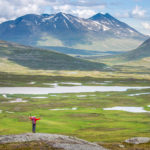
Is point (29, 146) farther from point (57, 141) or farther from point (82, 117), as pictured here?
point (82, 117)

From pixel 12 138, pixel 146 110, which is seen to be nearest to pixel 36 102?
pixel 146 110

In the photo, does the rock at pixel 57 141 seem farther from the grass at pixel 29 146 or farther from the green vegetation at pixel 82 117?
the green vegetation at pixel 82 117

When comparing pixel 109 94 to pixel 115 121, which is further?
pixel 109 94

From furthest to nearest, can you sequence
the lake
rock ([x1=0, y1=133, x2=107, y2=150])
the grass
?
the lake, rock ([x1=0, y1=133, x2=107, y2=150]), the grass

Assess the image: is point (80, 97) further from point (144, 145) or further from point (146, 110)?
point (144, 145)

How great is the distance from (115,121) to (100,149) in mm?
43987

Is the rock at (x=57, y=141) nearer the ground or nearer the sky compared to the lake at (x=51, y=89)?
nearer the ground

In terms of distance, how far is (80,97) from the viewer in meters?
140

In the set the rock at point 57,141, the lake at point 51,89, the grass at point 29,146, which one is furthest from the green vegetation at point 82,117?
the grass at point 29,146

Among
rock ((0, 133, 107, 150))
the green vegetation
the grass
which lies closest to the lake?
the green vegetation

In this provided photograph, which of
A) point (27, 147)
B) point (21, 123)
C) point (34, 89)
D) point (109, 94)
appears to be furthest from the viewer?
point (34, 89)

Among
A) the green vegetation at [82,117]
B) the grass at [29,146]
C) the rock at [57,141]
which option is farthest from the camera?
the green vegetation at [82,117]

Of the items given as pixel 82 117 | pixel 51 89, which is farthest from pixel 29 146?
pixel 51 89

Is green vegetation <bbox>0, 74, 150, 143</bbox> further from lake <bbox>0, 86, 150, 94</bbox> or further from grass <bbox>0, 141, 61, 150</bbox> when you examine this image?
grass <bbox>0, 141, 61, 150</bbox>
